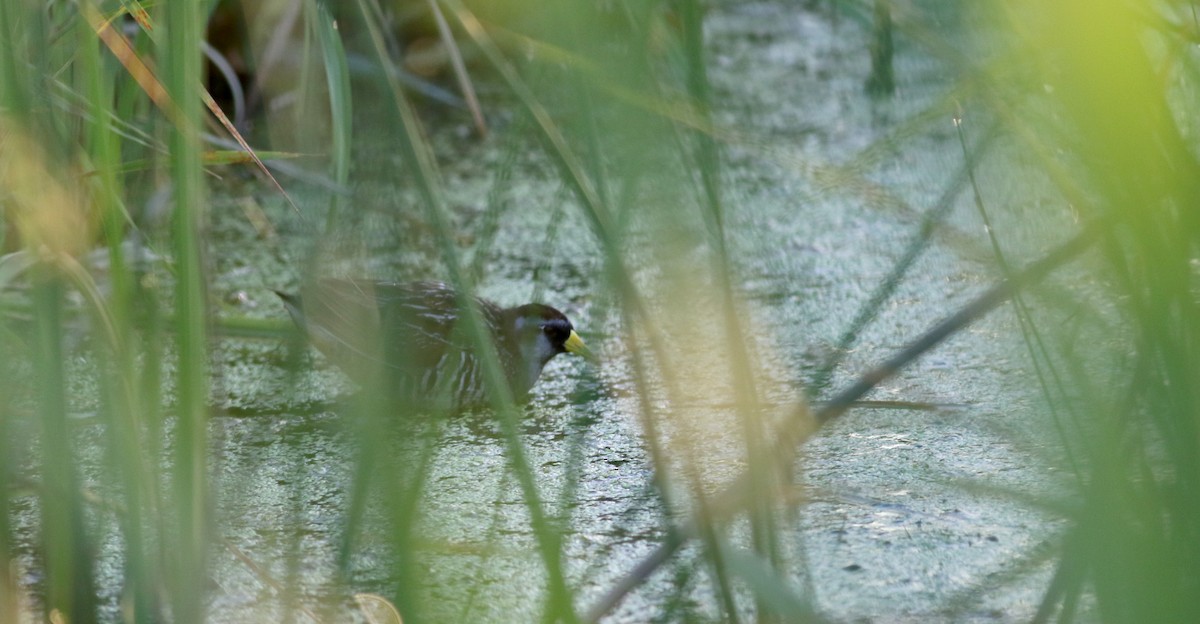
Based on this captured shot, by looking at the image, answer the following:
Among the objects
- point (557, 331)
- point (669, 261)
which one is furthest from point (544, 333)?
point (669, 261)

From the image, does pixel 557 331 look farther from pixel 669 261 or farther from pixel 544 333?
pixel 669 261

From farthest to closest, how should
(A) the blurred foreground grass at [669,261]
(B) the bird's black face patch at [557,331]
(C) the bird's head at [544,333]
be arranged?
1. (B) the bird's black face patch at [557,331]
2. (C) the bird's head at [544,333]
3. (A) the blurred foreground grass at [669,261]

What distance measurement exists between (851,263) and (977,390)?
23.6 inches

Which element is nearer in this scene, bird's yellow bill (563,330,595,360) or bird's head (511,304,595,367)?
bird's head (511,304,595,367)

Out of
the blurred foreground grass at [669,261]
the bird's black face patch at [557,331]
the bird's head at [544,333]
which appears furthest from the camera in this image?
the bird's black face patch at [557,331]

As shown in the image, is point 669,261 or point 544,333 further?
point 544,333

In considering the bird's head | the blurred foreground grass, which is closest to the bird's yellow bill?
the bird's head

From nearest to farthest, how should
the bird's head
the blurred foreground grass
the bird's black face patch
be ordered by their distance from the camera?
the blurred foreground grass → the bird's head → the bird's black face patch

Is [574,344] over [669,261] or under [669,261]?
over

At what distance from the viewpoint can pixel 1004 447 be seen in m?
1.62

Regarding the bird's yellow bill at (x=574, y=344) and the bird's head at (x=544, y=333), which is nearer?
the bird's head at (x=544, y=333)

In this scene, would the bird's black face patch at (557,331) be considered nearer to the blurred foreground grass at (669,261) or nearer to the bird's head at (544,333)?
the bird's head at (544,333)

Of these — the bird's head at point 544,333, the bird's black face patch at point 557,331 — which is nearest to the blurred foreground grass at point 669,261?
the bird's head at point 544,333

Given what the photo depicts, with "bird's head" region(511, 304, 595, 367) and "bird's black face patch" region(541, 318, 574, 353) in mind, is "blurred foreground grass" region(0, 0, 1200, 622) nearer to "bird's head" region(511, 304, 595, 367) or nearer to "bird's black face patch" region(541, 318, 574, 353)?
"bird's head" region(511, 304, 595, 367)
